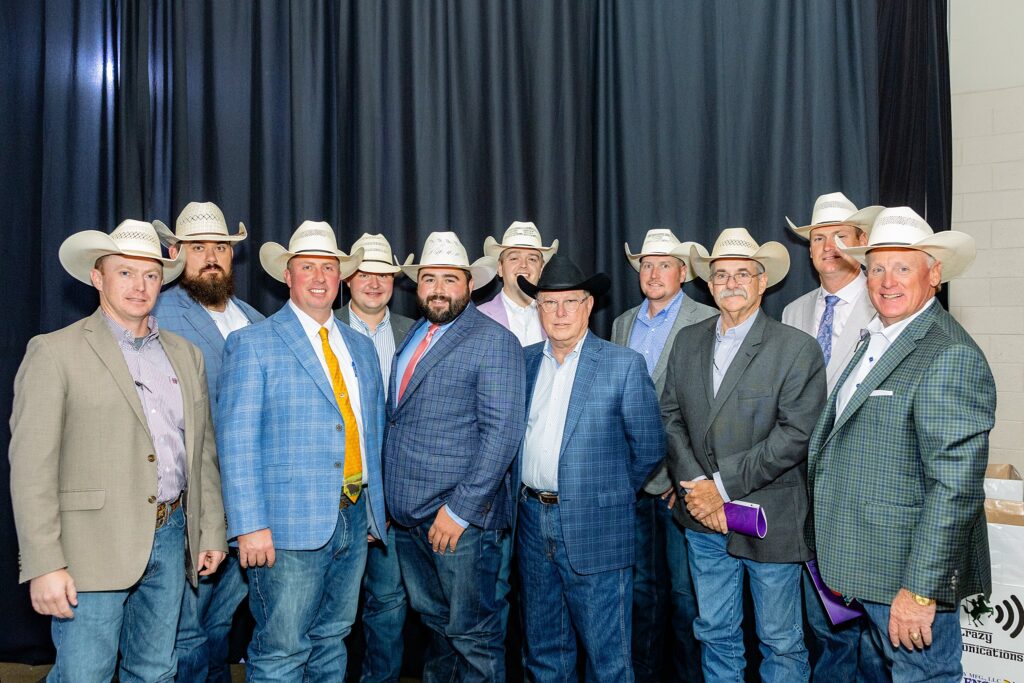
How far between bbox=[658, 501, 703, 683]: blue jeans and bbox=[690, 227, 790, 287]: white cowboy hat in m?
1.07

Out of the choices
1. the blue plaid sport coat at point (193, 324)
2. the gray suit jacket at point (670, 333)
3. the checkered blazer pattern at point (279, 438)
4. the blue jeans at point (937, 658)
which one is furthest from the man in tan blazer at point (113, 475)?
the blue jeans at point (937, 658)

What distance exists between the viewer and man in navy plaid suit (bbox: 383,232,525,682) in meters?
2.52

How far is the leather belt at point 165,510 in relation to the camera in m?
2.30

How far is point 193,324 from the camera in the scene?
9.65 feet

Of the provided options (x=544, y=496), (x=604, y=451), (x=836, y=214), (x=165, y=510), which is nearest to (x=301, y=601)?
(x=165, y=510)

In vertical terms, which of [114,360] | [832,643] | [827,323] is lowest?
[832,643]

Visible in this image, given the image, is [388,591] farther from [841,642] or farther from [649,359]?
[841,642]

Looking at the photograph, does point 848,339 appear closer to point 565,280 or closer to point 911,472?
point 911,472

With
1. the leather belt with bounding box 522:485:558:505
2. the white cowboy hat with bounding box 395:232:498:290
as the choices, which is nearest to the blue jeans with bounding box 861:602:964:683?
the leather belt with bounding box 522:485:558:505

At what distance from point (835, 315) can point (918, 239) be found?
0.85 m

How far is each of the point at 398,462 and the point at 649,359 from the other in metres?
1.26

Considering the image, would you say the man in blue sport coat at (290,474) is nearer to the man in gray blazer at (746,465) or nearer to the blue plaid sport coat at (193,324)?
the blue plaid sport coat at (193,324)

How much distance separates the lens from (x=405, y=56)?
3830 millimetres

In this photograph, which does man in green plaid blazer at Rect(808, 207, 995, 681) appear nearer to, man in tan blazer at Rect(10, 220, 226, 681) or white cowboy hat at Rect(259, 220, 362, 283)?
white cowboy hat at Rect(259, 220, 362, 283)
